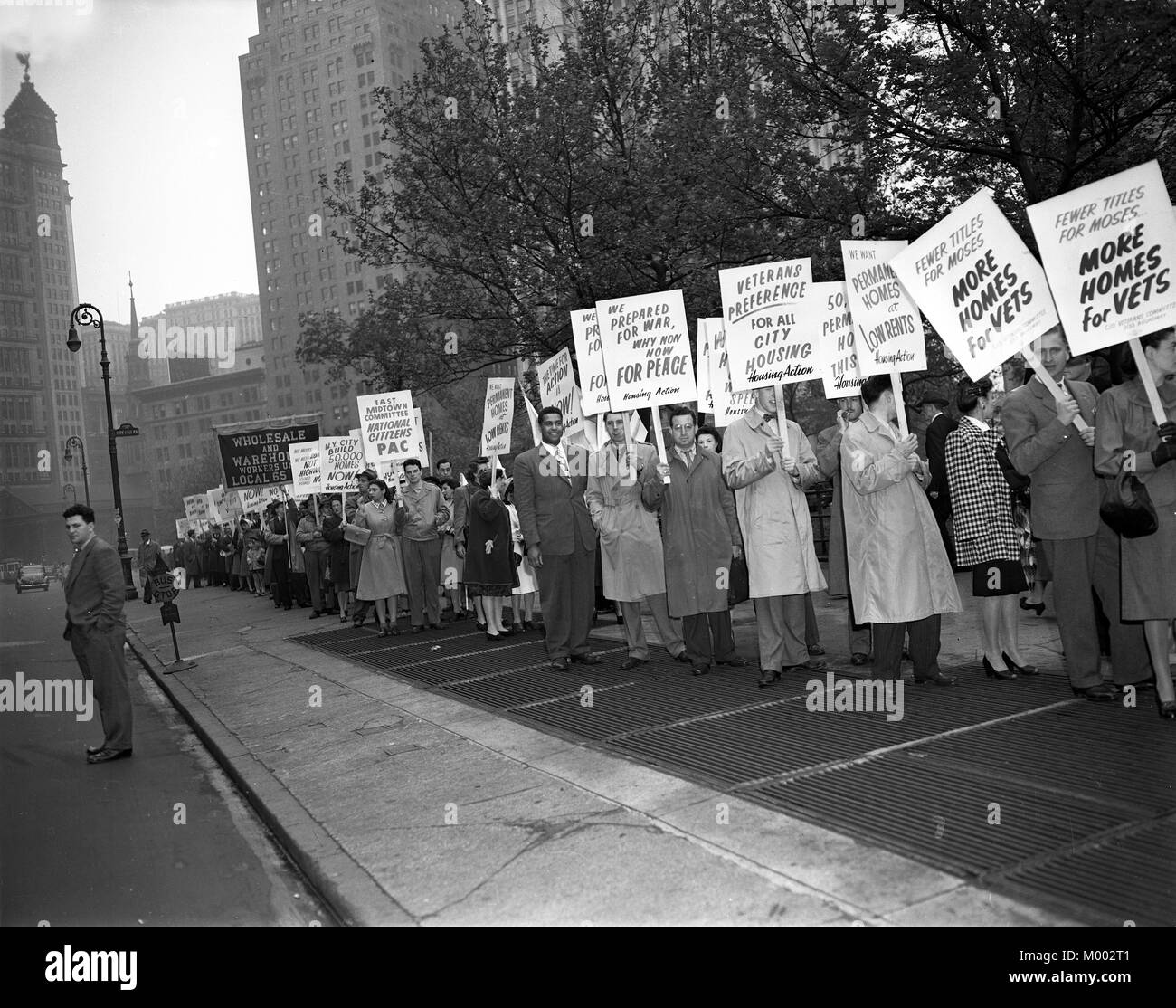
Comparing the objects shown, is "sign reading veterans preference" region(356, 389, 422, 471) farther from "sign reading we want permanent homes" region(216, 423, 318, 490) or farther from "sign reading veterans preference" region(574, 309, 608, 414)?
"sign reading we want permanent homes" region(216, 423, 318, 490)

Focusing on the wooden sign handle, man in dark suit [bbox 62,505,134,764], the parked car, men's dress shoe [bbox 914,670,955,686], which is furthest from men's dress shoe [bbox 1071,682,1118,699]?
the parked car

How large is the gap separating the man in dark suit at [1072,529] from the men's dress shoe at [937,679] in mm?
903

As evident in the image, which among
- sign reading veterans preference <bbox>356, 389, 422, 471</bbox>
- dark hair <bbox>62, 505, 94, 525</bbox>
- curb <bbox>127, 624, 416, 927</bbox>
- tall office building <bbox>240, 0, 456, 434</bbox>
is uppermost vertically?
tall office building <bbox>240, 0, 456, 434</bbox>

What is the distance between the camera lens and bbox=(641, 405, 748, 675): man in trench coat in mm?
9086

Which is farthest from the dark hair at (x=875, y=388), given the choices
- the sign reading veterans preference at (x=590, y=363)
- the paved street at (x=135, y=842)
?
the paved street at (x=135, y=842)

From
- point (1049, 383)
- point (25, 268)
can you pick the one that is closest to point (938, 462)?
point (1049, 383)

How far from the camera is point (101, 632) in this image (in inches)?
340

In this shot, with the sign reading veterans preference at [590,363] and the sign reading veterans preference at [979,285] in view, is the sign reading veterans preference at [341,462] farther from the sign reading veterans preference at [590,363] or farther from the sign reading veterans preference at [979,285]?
the sign reading veterans preference at [979,285]

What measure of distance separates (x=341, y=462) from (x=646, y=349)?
10.4 meters

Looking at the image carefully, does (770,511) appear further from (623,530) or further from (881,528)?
(623,530)

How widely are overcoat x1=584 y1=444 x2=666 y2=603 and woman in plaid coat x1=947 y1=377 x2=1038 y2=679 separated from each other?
2658mm

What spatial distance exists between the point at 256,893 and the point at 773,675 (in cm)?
442

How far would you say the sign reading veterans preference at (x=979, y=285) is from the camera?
255 inches
